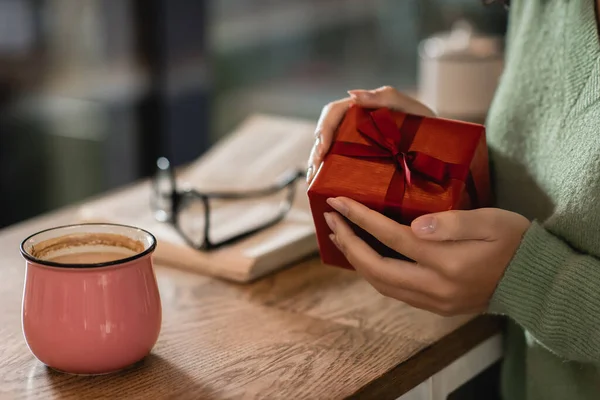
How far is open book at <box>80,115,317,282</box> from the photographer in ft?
3.40

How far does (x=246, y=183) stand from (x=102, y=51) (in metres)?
1.37

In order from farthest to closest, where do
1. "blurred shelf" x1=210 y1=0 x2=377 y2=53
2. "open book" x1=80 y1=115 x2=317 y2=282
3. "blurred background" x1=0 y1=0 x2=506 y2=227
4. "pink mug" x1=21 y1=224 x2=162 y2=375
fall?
"blurred shelf" x1=210 y1=0 x2=377 y2=53 < "blurred background" x1=0 y1=0 x2=506 y2=227 < "open book" x1=80 y1=115 x2=317 y2=282 < "pink mug" x1=21 y1=224 x2=162 y2=375

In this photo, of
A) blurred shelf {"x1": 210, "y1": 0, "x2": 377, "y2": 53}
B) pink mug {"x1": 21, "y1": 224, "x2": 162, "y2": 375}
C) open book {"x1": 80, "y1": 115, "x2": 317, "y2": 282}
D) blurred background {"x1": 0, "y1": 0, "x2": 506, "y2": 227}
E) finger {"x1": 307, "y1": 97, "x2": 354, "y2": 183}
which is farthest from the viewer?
blurred shelf {"x1": 210, "y1": 0, "x2": 377, "y2": 53}

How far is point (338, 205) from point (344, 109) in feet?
0.51

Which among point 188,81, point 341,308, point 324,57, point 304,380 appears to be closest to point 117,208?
point 341,308

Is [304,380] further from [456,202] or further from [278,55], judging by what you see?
[278,55]

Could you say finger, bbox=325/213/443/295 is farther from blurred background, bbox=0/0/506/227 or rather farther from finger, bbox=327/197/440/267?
blurred background, bbox=0/0/506/227

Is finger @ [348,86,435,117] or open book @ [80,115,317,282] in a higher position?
finger @ [348,86,435,117]

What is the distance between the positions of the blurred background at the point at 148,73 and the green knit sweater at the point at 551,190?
4.48ft

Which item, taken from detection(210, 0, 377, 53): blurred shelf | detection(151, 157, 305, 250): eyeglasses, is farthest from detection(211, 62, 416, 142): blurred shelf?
detection(151, 157, 305, 250): eyeglasses

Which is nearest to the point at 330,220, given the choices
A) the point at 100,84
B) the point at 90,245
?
the point at 90,245

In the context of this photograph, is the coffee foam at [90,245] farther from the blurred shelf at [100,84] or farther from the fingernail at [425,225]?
the blurred shelf at [100,84]

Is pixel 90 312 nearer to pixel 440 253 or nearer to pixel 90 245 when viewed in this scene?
pixel 90 245

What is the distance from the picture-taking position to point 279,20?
267 centimetres
